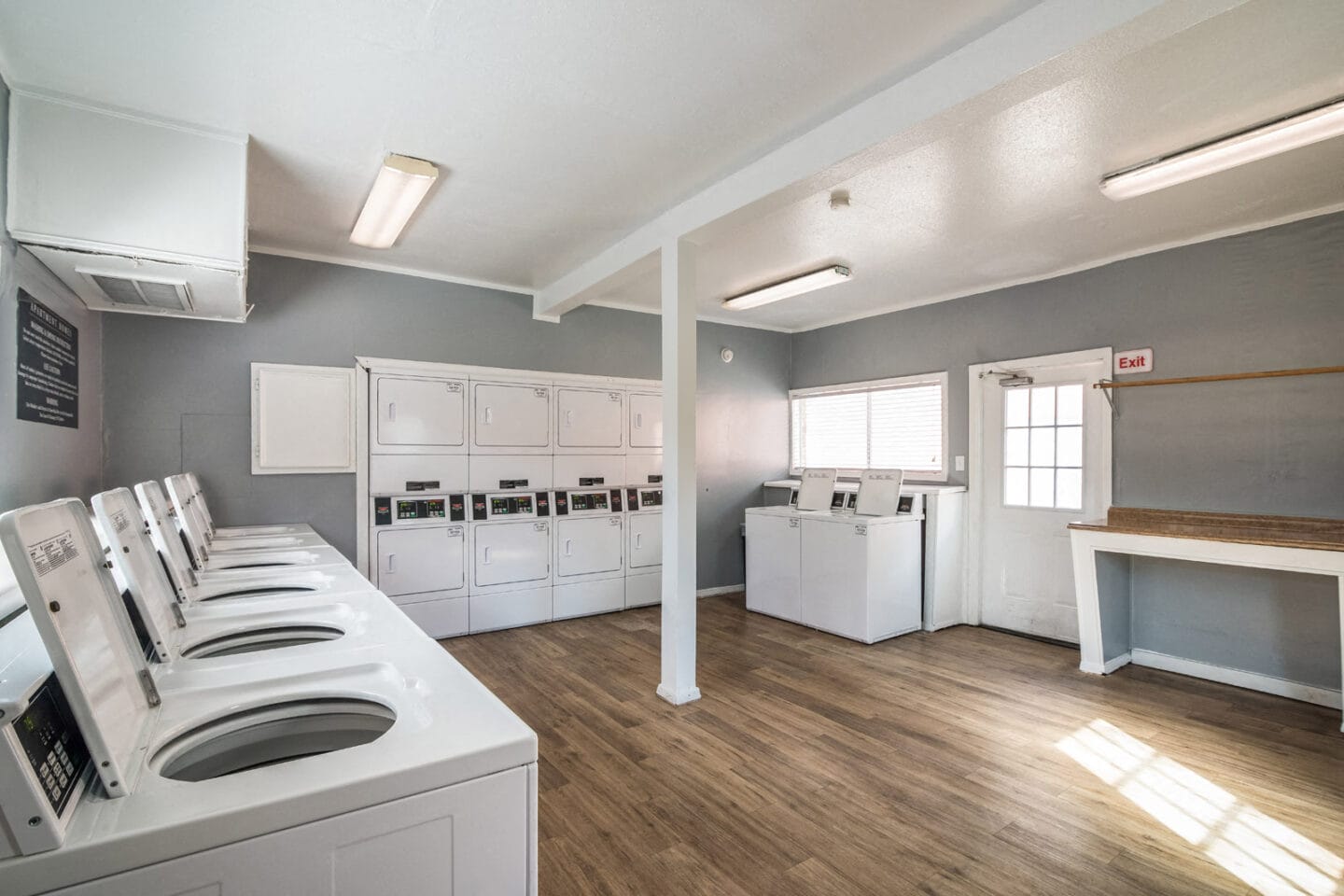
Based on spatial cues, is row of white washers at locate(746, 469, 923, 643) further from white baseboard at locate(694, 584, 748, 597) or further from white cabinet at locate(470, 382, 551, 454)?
white cabinet at locate(470, 382, 551, 454)

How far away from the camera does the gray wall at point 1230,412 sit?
337cm

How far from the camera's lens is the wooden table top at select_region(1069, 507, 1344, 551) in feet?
10.3

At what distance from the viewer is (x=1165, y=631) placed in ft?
12.9

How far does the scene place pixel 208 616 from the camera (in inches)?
71.7

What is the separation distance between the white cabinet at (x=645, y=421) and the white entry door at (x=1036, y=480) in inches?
104

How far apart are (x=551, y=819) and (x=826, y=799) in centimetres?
105

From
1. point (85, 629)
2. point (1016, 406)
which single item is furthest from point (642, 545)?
point (85, 629)

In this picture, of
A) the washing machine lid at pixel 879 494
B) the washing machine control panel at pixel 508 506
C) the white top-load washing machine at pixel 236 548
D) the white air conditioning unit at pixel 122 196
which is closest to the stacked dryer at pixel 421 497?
the washing machine control panel at pixel 508 506

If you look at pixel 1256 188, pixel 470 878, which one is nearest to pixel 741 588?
pixel 1256 188

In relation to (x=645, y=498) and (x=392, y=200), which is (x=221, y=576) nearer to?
(x=392, y=200)

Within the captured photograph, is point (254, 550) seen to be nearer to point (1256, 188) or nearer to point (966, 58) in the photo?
point (966, 58)

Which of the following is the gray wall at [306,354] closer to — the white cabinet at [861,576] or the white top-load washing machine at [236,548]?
the white top-load washing machine at [236,548]

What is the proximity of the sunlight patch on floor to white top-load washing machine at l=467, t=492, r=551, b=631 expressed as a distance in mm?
3540

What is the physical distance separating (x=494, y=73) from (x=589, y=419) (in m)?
3.25
